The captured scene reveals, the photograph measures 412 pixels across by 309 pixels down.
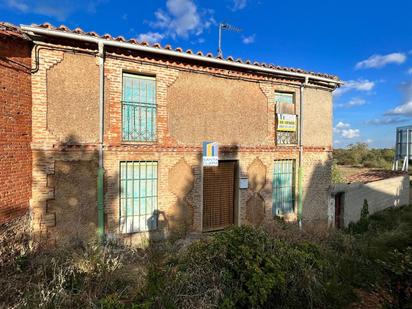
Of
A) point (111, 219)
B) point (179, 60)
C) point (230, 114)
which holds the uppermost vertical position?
point (179, 60)

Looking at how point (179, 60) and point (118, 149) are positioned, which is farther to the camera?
point (179, 60)

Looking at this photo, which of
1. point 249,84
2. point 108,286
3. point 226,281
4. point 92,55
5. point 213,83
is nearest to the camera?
point 226,281

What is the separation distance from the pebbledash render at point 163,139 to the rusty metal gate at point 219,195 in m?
0.04

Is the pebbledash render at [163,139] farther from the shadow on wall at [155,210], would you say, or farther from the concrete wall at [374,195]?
the concrete wall at [374,195]

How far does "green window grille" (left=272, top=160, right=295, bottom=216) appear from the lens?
389 inches

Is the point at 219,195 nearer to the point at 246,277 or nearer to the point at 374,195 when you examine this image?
the point at 246,277

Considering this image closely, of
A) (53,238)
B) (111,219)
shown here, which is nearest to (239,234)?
(111,219)

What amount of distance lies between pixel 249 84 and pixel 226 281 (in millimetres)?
6759

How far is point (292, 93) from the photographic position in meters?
10.1

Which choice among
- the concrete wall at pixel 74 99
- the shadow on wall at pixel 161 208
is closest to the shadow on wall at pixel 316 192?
the shadow on wall at pixel 161 208

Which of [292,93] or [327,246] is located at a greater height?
[292,93]

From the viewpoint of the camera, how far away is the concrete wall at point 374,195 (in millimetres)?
12250

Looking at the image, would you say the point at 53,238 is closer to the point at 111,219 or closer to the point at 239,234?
the point at 111,219

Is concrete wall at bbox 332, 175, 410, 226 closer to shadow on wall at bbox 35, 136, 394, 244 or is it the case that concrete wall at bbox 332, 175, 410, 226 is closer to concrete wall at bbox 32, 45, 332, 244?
shadow on wall at bbox 35, 136, 394, 244
